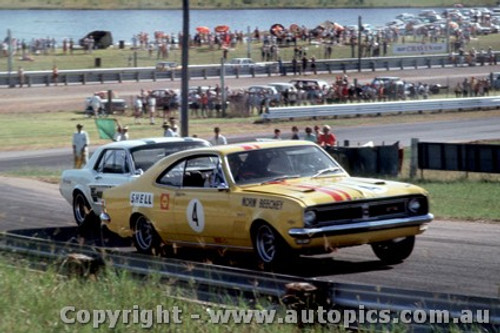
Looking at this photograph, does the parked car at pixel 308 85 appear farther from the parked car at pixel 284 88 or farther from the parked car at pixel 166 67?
the parked car at pixel 166 67

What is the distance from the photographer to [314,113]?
50.7 m

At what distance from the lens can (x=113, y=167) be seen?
16.3 m

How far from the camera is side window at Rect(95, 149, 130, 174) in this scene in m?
16.0

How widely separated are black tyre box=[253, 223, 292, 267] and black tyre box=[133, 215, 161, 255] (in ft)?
6.47

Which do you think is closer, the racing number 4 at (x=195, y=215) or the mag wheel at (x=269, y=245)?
the mag wheel at (x=269, y=245)

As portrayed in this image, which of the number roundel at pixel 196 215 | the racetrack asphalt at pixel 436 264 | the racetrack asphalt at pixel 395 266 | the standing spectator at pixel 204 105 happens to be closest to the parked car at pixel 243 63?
the standing spectator at pixel 204 105

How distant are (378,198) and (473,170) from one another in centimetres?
1374

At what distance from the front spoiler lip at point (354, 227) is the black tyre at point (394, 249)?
1.99ft

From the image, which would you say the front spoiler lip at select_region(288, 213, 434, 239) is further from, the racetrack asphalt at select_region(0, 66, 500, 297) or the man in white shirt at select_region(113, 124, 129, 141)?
the man in white shirt at select_region(113, 124, 129, 141)

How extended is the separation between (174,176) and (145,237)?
37.4 inches

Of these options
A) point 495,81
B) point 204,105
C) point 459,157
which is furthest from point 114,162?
point 495,81

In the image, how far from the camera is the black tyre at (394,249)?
40.2 feet

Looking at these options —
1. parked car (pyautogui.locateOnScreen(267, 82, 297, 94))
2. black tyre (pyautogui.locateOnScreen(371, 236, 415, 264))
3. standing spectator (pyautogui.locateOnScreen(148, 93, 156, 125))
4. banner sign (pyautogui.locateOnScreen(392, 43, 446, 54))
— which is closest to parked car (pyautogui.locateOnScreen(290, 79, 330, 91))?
parked car (pyautogui.locateOnScreen(267, 82, 297, 94))

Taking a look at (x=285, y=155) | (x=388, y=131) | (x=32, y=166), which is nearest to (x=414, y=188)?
(x=285, y=155)
